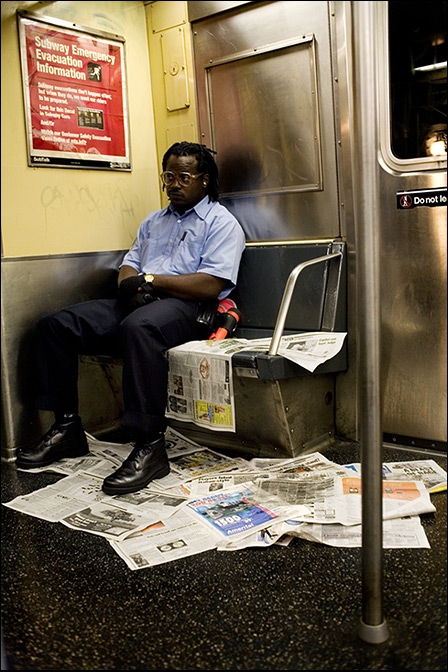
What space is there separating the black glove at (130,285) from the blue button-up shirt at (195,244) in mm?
157

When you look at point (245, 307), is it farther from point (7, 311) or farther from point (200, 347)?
point (7, 311)

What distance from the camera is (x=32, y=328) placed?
9.90 ft

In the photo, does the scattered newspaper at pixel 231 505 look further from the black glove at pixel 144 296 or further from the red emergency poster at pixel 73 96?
the red emergency poster at pixel 73 96

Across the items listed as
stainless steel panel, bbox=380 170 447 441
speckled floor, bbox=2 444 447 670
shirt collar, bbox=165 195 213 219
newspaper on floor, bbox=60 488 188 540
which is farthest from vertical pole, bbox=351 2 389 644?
shirt collar, bbox=165 195 213 219

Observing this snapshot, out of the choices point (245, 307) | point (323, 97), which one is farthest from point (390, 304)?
point (323, 97)

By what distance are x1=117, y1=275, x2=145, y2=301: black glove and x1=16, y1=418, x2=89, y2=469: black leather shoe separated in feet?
1.99

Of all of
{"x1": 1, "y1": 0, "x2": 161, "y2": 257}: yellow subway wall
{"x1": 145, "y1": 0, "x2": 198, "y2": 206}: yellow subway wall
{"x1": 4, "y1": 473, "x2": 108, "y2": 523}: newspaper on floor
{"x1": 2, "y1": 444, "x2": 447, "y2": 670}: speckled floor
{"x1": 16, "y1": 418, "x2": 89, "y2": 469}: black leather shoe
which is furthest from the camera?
{"x1": 145, "y1": 0, "x2": 198, "y2": 206}: yellow subway wall

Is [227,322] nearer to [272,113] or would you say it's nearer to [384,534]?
[272,113]

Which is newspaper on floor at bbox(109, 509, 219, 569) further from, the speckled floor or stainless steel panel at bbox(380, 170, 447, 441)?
stainless steel panel at bbox(380, 170, 447, 441)

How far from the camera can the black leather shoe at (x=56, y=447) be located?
278 centimetres

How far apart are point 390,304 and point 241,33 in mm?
1494

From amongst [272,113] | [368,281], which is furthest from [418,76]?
[368,281]

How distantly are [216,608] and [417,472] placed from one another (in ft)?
3.58

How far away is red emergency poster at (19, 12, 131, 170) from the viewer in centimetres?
297
